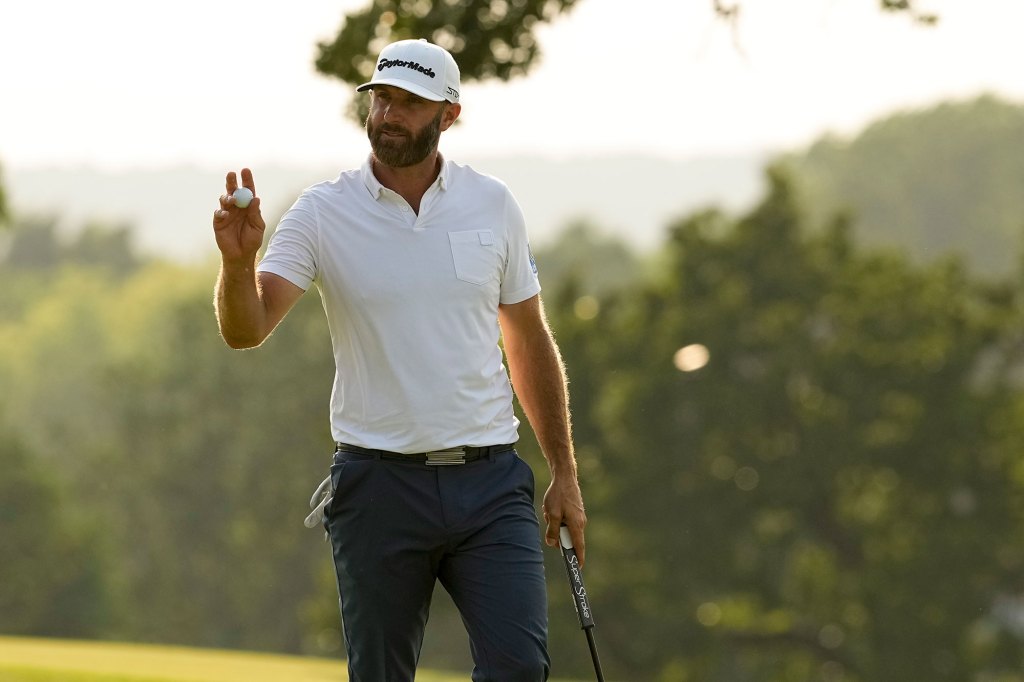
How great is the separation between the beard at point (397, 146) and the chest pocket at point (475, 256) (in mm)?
234

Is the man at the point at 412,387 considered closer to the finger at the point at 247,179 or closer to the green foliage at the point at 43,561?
the finger at the point at 247,179

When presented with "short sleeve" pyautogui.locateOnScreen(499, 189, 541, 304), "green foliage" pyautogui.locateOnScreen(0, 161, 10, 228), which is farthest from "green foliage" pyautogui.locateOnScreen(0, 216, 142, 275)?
"short sleeve" pyautogui.locateOnScreen(499, 189, 541, 304)

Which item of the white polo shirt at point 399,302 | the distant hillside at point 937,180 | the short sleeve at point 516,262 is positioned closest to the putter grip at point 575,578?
the white polo shirt at point 399,302

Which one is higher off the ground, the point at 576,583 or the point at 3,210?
the point at 3,210

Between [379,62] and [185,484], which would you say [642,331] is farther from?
[379,62]

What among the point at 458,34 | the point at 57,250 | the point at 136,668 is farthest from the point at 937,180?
the point at 458,34

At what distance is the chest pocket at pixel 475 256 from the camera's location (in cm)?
493

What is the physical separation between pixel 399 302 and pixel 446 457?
447mm

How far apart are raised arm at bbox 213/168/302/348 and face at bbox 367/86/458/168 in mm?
378

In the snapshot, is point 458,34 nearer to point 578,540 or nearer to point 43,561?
point 578,540

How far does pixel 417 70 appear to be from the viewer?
493 centimetres

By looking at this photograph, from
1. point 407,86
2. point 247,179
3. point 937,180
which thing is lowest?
point 937,180

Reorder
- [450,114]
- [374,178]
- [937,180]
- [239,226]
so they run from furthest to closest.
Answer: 1. [937,180]
2. [450,114]
3. [374,178]
4. [239,226]

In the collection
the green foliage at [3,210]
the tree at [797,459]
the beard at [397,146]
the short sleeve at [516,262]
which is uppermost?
the beard at [397,146]
